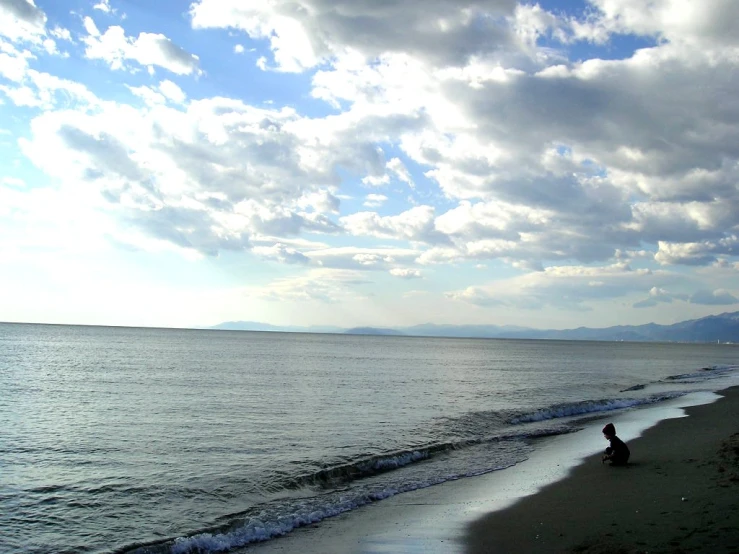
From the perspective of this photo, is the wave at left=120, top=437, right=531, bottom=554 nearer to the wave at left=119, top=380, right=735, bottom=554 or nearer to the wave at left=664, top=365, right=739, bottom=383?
the wave at left=119, top=380, right=735, bottom=554

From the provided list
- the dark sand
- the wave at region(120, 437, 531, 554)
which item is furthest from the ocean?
the dark sand

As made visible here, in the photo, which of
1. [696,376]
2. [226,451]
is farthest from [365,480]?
[696,376]

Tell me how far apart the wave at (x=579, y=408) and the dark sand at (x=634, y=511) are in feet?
43.2

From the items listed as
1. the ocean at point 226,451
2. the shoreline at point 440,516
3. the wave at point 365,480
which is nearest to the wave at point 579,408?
the ocean at point 226,451

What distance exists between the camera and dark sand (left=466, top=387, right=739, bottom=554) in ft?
36.3

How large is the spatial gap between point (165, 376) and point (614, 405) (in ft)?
143

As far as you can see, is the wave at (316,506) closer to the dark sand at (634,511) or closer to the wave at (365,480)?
the wave at (365,480)

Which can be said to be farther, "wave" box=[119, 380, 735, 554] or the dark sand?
"wave" box=[119, 380, 735, 554]

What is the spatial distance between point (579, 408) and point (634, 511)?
26091 millimetres

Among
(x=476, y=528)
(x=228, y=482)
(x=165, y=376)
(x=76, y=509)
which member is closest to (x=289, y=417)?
(x=228, y=482)

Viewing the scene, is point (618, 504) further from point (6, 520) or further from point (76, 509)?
point (6, 520)

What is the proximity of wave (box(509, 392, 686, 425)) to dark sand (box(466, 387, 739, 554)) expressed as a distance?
43.2 feet

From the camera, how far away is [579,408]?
37.8m

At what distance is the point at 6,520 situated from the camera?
14578 mm
